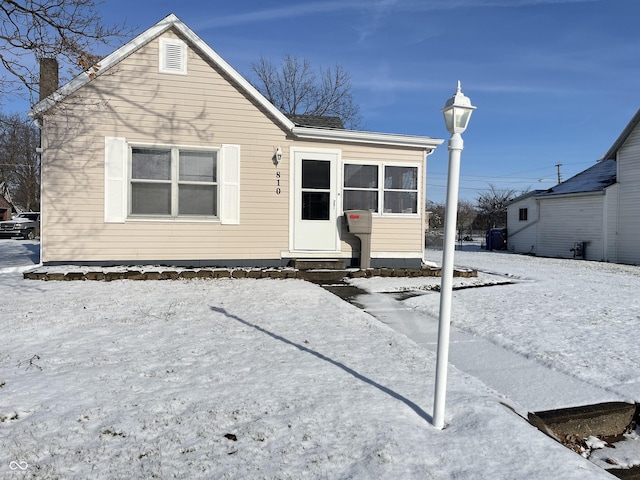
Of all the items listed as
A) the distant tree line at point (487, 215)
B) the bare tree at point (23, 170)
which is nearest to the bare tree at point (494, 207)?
the distant tree line at point (487, 215)

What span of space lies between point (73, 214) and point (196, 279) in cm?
284

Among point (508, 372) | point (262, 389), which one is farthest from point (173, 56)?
point (508, 372)

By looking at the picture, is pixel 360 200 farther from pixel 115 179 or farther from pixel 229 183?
pixel 115 179

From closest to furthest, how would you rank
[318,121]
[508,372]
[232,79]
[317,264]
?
[508,372] → [232,79] → [317,264] → [318,121]

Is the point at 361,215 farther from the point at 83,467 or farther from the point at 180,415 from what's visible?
the point at 83,467

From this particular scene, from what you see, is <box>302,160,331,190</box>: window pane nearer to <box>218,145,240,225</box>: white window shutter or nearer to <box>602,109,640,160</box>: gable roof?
<box>218,145,240,225</box>: white window shutter

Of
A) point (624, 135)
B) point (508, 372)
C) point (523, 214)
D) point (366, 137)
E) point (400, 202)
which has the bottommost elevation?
point (508, 372)

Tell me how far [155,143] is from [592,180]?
18.9 metres

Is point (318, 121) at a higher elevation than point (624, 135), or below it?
below

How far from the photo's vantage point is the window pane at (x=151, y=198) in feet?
29.4

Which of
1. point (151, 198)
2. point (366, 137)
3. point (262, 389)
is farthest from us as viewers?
point (366, 137)

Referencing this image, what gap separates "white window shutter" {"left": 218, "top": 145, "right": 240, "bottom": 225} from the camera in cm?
929

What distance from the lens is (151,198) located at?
356 inches

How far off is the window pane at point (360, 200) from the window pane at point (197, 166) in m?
3.07
